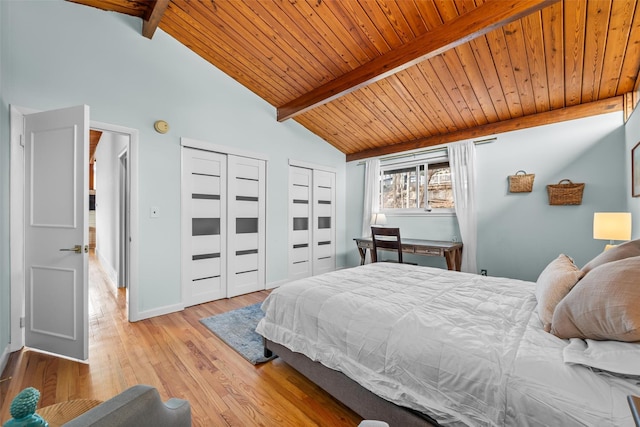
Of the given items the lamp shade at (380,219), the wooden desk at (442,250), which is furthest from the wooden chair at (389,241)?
the lamp shade at (380,219)

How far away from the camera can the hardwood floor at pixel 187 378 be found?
5.17 feet

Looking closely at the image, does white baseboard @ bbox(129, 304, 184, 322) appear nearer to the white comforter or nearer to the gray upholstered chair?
the white comforter

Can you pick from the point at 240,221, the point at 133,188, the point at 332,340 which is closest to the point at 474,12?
the point at 332,340

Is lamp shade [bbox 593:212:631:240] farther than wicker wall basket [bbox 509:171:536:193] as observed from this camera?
No

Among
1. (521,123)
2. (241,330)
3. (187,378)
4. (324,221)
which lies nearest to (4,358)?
(187,378)

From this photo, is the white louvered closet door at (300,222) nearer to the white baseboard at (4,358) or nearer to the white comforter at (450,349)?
the white comforter at (450,349)

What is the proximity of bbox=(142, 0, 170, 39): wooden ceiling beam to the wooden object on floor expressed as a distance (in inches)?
127

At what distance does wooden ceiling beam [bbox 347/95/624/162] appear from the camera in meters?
2.92

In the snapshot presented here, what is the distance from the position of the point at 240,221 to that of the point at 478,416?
341cm

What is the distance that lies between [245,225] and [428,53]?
305 cm

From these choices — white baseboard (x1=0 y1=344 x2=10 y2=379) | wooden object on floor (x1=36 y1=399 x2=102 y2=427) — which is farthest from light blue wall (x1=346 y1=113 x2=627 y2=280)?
white baseboard (x1=0 y1=344 x2=10 y2=379)

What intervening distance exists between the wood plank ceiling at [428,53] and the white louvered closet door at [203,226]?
1361 millimetres

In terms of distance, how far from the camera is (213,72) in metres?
3.59

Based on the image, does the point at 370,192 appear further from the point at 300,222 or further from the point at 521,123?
the point at 521,123
